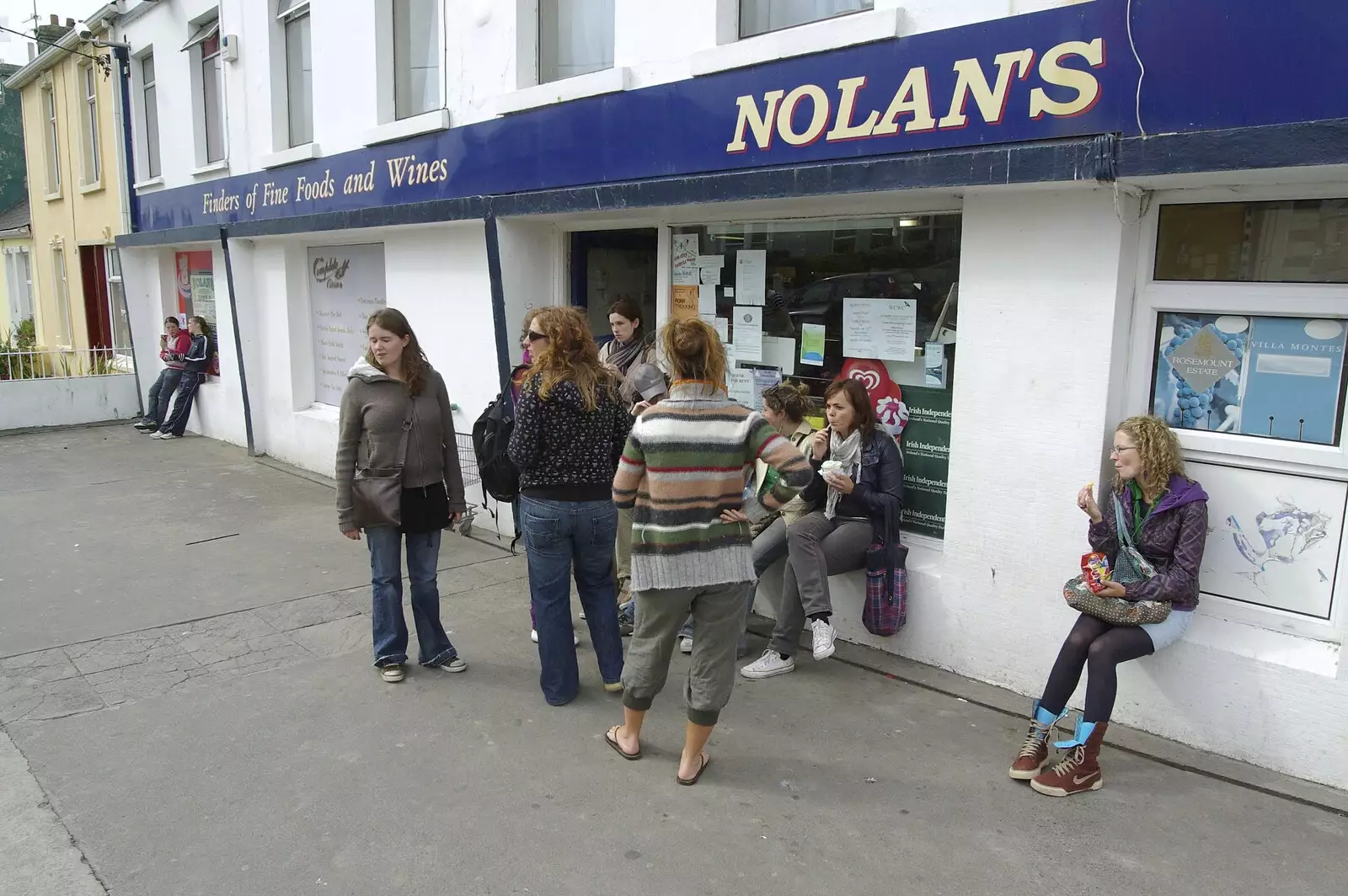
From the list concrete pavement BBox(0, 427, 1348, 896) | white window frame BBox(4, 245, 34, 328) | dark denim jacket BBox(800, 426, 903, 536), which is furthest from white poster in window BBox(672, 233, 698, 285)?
white window frame BBox(4, 245, 34, 328)

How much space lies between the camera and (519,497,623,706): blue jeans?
13.3 feet

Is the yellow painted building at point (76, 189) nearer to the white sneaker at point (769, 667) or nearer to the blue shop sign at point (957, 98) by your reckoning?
the blue shop sign at point (957, 98)

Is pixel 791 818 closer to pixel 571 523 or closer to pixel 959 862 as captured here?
pixel 959 862

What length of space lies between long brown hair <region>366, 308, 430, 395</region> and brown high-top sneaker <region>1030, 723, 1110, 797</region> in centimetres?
311

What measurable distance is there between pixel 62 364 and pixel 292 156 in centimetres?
769

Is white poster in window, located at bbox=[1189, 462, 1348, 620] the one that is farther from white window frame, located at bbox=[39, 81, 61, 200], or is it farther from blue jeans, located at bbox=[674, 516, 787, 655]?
white window frame, located at bbox=[39, 81, 61, 200]

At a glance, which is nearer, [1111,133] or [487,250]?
[1111,133]

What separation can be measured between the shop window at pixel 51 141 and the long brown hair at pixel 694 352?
17.6m

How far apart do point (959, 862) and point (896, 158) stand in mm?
2956

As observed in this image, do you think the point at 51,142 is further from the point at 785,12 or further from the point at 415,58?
the point at 785,12

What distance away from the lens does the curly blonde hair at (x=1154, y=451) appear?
12.1 ft

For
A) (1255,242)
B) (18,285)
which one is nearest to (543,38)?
(1255,242)

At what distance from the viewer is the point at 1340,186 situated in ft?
11.6

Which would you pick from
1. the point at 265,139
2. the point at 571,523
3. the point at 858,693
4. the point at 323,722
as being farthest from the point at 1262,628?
the point at 265,139
